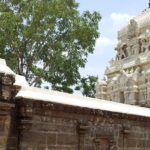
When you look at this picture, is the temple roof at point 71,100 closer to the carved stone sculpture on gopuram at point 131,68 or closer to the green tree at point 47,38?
the green tree at point 47,38

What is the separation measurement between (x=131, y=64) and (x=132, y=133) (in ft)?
68.0

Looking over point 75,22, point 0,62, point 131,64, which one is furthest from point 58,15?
point 0,62

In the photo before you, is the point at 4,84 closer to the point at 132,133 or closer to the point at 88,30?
the point at 132,133

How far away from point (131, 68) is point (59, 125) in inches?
910

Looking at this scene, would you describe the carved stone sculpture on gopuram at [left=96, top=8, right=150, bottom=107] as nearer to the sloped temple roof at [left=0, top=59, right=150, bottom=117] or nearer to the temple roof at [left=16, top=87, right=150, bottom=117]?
the temple roof at [left=16, top=87, right=150, bottom=117]

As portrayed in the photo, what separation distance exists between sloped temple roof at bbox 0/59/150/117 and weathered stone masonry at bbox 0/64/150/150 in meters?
0.06

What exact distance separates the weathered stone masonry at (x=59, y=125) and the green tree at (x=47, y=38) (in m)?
13.9

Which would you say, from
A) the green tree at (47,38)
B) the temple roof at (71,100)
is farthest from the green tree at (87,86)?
the temple roof at (71,100)

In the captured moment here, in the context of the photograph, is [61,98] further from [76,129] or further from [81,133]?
[81,133]

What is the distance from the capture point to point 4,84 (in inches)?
315

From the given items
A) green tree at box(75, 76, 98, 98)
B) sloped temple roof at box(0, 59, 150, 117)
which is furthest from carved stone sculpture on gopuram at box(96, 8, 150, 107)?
sloped temple roof at box(0, 59, 150, 117)

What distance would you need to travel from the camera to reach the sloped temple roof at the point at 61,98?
8.59m

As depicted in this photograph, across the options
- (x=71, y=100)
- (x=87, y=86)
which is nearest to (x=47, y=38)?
(x=87, y=86)

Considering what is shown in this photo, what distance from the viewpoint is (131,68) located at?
104 feet
